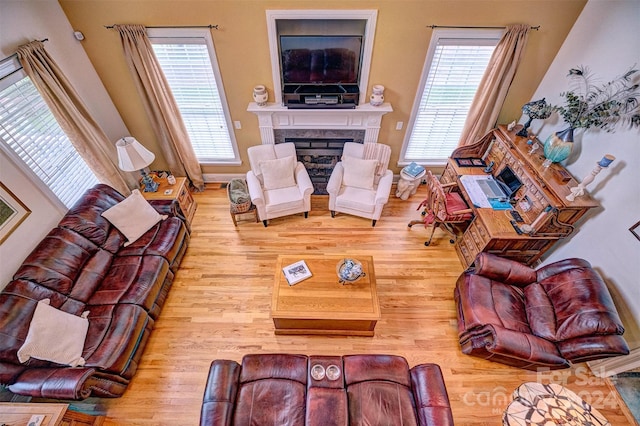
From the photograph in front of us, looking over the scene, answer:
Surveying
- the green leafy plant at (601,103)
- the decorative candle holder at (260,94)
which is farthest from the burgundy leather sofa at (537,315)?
the decorative candle holder at (260,94)

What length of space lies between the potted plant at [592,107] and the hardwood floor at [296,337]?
67.6 inches

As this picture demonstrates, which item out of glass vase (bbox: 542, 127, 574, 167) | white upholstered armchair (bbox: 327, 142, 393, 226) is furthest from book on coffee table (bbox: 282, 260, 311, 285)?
glass vase (bbox: 542, 127, 574, 167)

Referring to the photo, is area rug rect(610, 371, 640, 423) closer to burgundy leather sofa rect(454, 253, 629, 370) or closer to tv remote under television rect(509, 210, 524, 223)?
burgundy leather sofa rect(454, 253, 629, 370)

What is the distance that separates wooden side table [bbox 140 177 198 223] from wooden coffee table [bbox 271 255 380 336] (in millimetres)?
1834

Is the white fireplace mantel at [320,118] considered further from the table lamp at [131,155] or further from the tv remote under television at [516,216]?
the tv remote under television at [516,216]

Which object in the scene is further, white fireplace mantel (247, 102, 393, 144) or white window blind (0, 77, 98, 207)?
white fireplace mantel (247, 102, 393, 144)

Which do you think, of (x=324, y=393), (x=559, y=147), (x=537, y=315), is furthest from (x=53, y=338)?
(x=559, y=147)

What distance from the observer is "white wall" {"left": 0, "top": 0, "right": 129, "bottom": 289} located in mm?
2512

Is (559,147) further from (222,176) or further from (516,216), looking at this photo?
(222,176)

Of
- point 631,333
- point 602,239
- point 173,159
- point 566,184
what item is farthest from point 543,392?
point 173,159

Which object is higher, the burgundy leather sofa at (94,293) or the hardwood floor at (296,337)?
the burgundy leather sofa at (94,293)

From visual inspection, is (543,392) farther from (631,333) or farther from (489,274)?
(631,333)

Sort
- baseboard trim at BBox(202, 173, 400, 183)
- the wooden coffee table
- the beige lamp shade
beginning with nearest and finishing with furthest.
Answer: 1. the wooden coffee table
2. the beige lamp shade
3. baseboard trim at BBox(202, 173, 400, 183)

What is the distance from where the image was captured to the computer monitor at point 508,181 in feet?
11.0
